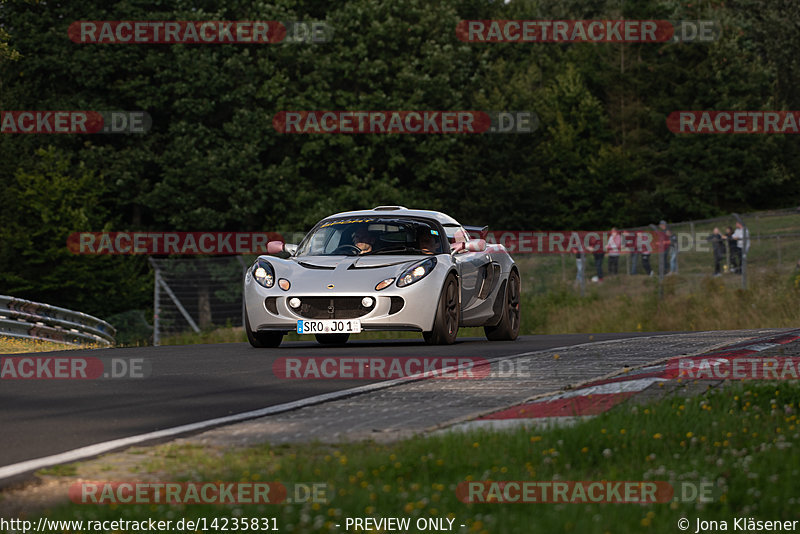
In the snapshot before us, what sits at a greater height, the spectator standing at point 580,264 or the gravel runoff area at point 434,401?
the spectator standing at point 580,264

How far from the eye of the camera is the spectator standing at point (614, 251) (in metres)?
34.8

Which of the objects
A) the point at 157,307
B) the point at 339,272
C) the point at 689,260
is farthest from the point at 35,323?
the point at 689,260

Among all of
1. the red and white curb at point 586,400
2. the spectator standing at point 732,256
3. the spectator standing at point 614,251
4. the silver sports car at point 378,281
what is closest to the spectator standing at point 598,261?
the spectator standing at point 614,251

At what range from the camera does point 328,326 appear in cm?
1358

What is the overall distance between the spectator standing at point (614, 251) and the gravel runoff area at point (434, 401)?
2190cm

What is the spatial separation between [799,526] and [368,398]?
4.42 metres

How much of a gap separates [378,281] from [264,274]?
52.3 inches

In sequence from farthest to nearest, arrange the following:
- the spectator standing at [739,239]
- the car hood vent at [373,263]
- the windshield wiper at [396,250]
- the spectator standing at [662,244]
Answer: the spectator standing at [739,239] → the spectator standing at [662,244] → the windshield wiper at [396,250] → the car hood vent at [373,263]

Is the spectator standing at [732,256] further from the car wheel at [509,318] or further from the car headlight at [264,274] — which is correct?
the car headlight at [264,274]

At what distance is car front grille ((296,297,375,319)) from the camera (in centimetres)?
1359

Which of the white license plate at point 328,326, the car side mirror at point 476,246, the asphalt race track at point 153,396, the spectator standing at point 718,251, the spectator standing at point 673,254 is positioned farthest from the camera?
the spectator standing at point 673,254

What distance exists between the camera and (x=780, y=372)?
9.66 m

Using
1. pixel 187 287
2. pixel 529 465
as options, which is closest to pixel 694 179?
pixel 187 287

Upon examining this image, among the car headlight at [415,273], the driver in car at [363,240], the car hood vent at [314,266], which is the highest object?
the driver in car at [363,240]
